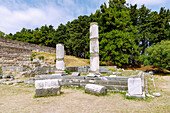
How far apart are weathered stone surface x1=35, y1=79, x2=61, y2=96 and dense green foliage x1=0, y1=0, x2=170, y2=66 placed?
60.5 feet

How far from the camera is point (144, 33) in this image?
30891 mm

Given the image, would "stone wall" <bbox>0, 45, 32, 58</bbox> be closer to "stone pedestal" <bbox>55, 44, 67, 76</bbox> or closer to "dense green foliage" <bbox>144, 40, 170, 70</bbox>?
"stone pedestal" <bbox>55, 44, 67, 76</bbox>

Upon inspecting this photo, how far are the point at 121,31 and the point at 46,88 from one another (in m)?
21.8

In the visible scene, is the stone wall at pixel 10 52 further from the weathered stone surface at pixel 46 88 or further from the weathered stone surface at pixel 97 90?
the weathered stone surface at pixel 97 90

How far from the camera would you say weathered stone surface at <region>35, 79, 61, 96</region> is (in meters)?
6.52

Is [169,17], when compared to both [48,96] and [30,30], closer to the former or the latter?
[48,96]

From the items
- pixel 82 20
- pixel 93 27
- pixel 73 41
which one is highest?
pixel 82 20

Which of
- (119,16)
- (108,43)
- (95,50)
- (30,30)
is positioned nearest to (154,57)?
(108,43)

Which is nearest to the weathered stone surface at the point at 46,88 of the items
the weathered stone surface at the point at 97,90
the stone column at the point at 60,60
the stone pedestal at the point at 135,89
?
the weathered stone surface at the point at 97,90

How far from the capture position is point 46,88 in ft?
21.7

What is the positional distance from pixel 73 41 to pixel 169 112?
1299 inches

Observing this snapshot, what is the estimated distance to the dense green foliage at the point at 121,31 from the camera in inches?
967

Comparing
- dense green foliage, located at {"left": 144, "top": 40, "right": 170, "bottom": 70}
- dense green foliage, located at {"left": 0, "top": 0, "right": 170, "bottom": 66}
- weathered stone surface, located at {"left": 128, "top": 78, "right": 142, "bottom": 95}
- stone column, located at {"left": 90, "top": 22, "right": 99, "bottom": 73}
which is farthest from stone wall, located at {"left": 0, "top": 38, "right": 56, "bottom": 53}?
dense green foliage, located at {"left": 144, "top": 40, "right": 170, "bottom": 70}

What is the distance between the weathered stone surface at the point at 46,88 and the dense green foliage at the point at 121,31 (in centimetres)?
1844
